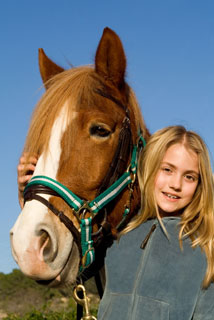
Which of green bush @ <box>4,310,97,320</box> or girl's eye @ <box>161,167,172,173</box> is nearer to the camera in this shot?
girl's eye @ <box>161,167,172,173</box>

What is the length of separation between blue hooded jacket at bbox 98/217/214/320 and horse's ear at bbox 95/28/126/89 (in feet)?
A: 3.71

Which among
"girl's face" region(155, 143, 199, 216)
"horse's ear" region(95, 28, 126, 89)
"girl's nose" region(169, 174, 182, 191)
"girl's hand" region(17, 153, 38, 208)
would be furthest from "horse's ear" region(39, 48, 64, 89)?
"girl's nose" region(169, 174, 182, 191)

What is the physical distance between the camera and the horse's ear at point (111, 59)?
3.14 meters

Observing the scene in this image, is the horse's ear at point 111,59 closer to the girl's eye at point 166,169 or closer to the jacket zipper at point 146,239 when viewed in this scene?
the girl's eye at point 166,169

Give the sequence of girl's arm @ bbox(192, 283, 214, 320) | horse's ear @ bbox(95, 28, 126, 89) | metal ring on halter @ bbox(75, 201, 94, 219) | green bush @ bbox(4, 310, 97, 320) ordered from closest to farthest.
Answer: girl's arm @ bbox(192, 283, 214, 320), metal ring on halter @ bbox(75, 201, 94, 219), horse's ear @ bbox(95, 28, 126, 89), green bush @ bbox(4, 310, 97, 320)

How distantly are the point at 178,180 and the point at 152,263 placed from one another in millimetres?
557

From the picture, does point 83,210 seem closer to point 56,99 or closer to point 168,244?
point 168,244

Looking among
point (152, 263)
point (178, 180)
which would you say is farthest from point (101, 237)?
point (178, 180)

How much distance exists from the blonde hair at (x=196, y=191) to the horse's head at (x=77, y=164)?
0.57ft

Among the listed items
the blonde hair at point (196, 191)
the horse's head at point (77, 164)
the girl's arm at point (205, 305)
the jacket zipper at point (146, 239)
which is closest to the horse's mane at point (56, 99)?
the horse's head at point (77, 164)

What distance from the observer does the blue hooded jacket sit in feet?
8.63

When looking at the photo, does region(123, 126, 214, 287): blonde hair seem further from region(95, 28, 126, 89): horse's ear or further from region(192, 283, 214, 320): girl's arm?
region(95, 28, 126, 89): horse's ear

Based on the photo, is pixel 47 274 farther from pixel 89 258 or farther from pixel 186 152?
pixel 186 152

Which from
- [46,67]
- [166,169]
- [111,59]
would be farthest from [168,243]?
[46,67]
